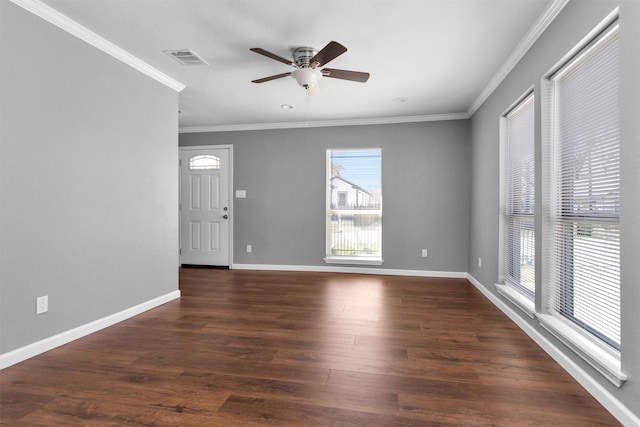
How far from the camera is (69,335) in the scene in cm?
262

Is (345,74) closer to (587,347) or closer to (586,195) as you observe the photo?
(586,195)

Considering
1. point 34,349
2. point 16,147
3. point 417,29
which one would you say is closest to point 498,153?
point 417,29

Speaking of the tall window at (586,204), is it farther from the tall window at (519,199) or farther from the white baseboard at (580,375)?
the tall window at (519,199)

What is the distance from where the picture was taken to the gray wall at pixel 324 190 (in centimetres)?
514

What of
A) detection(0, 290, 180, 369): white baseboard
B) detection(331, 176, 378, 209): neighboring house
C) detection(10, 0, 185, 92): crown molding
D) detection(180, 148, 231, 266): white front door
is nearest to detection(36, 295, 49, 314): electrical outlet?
detection(0, 290, 180, 369): white baseboard

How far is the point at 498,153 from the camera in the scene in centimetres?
362

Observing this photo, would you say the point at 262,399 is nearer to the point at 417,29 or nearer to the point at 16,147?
the point at 16,147

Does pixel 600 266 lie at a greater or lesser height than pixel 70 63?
lesser

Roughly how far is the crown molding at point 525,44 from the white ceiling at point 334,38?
2cm

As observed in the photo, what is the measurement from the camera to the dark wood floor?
1.69m

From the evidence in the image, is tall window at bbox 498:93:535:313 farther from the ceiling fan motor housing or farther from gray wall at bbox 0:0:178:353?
gray wall at bbox 0:0:178:353

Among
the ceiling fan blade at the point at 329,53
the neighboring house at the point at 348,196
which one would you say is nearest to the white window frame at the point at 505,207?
the ceiling fan blade at the point at 329,53

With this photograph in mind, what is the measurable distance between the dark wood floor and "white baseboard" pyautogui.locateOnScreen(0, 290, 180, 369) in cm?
7

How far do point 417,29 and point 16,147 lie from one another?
9.93ft
